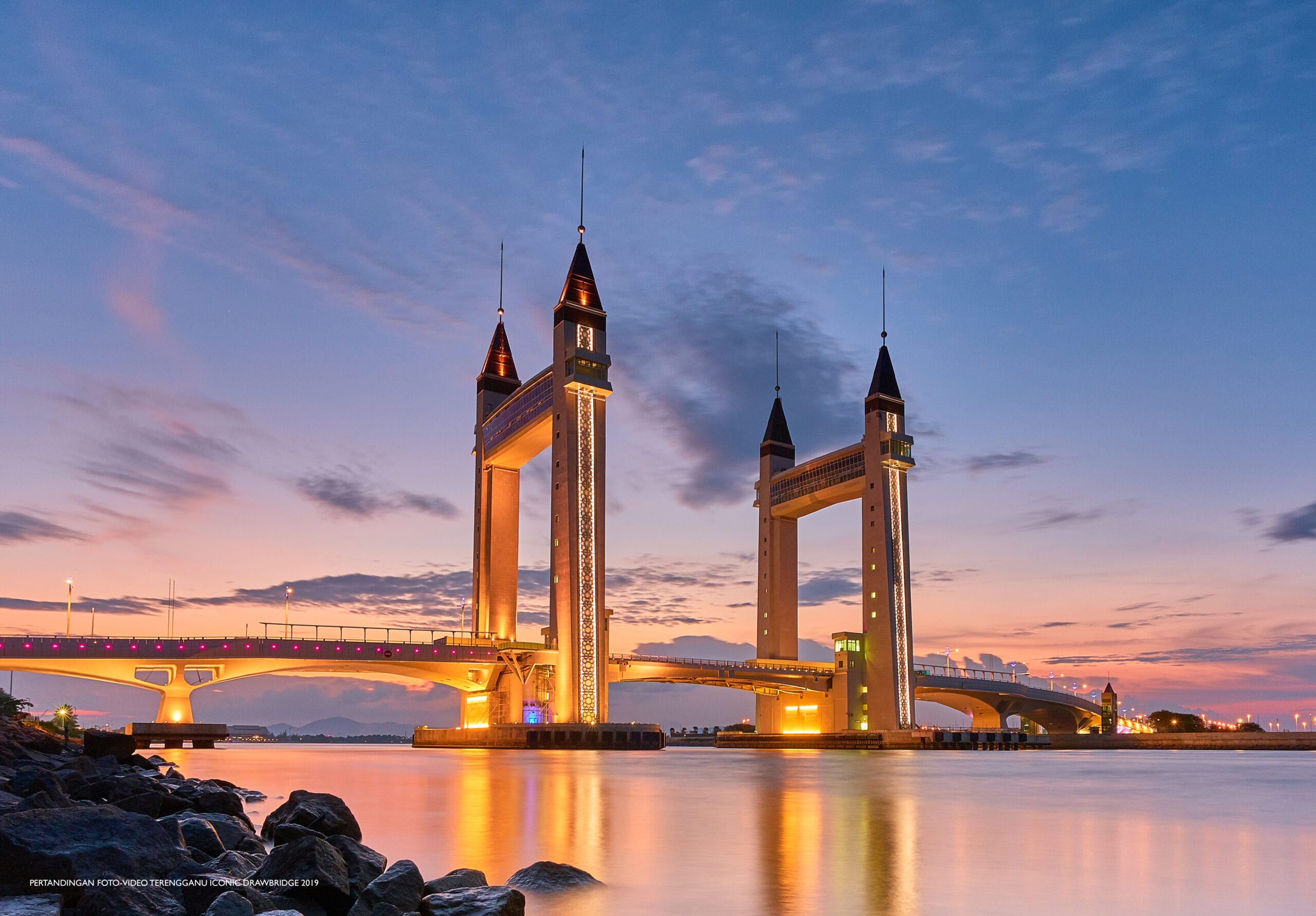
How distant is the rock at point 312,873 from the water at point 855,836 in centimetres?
205

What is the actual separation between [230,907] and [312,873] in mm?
1253

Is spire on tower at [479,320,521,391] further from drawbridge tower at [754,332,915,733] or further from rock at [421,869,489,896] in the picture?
rock at [421,869,489,896]

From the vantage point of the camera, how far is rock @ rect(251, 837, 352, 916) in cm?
894

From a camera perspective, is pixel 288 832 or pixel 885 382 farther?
pixel 885 382

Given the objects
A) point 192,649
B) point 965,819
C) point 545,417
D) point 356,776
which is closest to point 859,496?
point 545,417

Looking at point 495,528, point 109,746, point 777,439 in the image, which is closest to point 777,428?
point 777,439

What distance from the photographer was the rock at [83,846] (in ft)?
25.3

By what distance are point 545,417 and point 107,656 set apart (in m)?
37.2

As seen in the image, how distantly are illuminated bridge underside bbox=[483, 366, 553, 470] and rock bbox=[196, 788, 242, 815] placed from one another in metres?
70.5

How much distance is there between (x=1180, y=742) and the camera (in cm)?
10894

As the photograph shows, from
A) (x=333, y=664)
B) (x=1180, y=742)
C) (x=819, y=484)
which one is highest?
(x=819, y=484)

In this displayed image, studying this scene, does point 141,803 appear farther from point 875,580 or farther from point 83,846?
point 875,580

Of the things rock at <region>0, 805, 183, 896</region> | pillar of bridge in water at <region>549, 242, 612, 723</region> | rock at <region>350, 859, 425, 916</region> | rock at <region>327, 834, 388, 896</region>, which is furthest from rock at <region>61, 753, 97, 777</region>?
pillar of bridge in water at <region>549, 242, 612, 723</region>

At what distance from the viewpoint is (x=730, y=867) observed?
1372 centimetres
